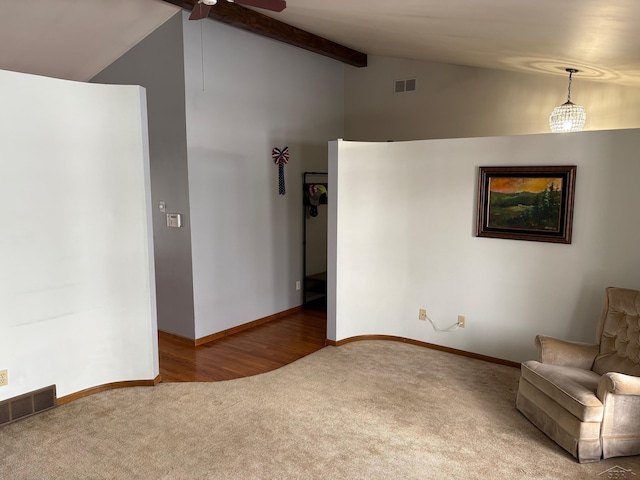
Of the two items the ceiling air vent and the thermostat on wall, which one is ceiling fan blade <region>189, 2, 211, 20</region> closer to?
the thermostat on wall

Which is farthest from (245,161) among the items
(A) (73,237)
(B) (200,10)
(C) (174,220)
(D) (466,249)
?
(D) (466,249)

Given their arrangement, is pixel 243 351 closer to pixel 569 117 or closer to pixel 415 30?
pixel 415 30

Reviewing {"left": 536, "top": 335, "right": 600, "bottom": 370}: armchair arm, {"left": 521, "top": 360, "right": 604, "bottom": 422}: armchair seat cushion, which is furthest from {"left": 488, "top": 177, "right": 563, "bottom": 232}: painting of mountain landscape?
{"left": 521, "top": 360, "right": 604, "bottom": 422}: armchair seat cushion

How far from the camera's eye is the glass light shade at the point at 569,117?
4871mm

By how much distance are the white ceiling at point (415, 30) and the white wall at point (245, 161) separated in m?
0.55

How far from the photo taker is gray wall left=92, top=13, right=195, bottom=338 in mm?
4620

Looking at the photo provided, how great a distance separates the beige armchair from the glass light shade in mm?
2144

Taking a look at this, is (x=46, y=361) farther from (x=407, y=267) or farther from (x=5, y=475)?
(x=407, y=267)

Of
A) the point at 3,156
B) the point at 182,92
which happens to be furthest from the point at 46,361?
the point at 182,92

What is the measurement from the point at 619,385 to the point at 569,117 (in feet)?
10.1

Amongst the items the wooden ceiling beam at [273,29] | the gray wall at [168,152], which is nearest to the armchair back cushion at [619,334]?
the gray wall at [168,152]

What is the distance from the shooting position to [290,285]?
600 cm

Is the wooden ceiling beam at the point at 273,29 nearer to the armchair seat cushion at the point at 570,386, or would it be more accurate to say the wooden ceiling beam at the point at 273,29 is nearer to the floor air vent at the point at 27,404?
the floor air vent at the point at 27,404

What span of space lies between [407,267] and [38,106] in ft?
11.2
